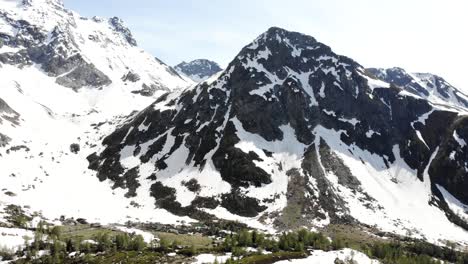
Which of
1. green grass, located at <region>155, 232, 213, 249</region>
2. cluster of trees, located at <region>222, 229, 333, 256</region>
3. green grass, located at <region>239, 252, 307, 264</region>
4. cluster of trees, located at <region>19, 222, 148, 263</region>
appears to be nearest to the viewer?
green grass, located at <region>239, 252, 307, 264</region>

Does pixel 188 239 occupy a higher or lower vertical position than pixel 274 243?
higher

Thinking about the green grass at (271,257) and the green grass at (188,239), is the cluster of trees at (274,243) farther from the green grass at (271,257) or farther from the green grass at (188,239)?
the green grass at (188,239)

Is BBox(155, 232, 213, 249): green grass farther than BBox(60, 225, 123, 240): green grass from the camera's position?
No

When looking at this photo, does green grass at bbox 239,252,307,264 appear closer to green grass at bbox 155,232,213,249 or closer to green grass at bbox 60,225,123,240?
green grass at bbox 155,232,213,249

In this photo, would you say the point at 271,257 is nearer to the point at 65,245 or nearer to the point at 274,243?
the point at 274,243

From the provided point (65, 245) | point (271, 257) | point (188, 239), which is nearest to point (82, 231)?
point (65, 245)

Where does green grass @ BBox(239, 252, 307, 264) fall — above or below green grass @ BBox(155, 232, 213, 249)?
below

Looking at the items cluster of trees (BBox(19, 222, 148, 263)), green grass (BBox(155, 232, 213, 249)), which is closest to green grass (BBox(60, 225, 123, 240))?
cluster of trees (BBox(19, 222, 148, 263))

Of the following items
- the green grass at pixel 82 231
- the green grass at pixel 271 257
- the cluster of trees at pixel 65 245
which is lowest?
the green grass at pixel 271 257

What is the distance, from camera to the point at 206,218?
19188cm

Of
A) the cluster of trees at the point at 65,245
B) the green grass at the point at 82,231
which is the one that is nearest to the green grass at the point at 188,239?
the cluster of trees at the point at 65,245

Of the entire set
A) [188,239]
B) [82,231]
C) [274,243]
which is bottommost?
[274,243]

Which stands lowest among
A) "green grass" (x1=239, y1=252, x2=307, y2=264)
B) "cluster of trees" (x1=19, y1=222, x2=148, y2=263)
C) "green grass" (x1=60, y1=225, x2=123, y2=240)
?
"green grass" (x1=239, y1=252, x2=307, y2=264)

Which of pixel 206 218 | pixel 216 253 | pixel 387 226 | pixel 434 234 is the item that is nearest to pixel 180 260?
pixel 216 253
